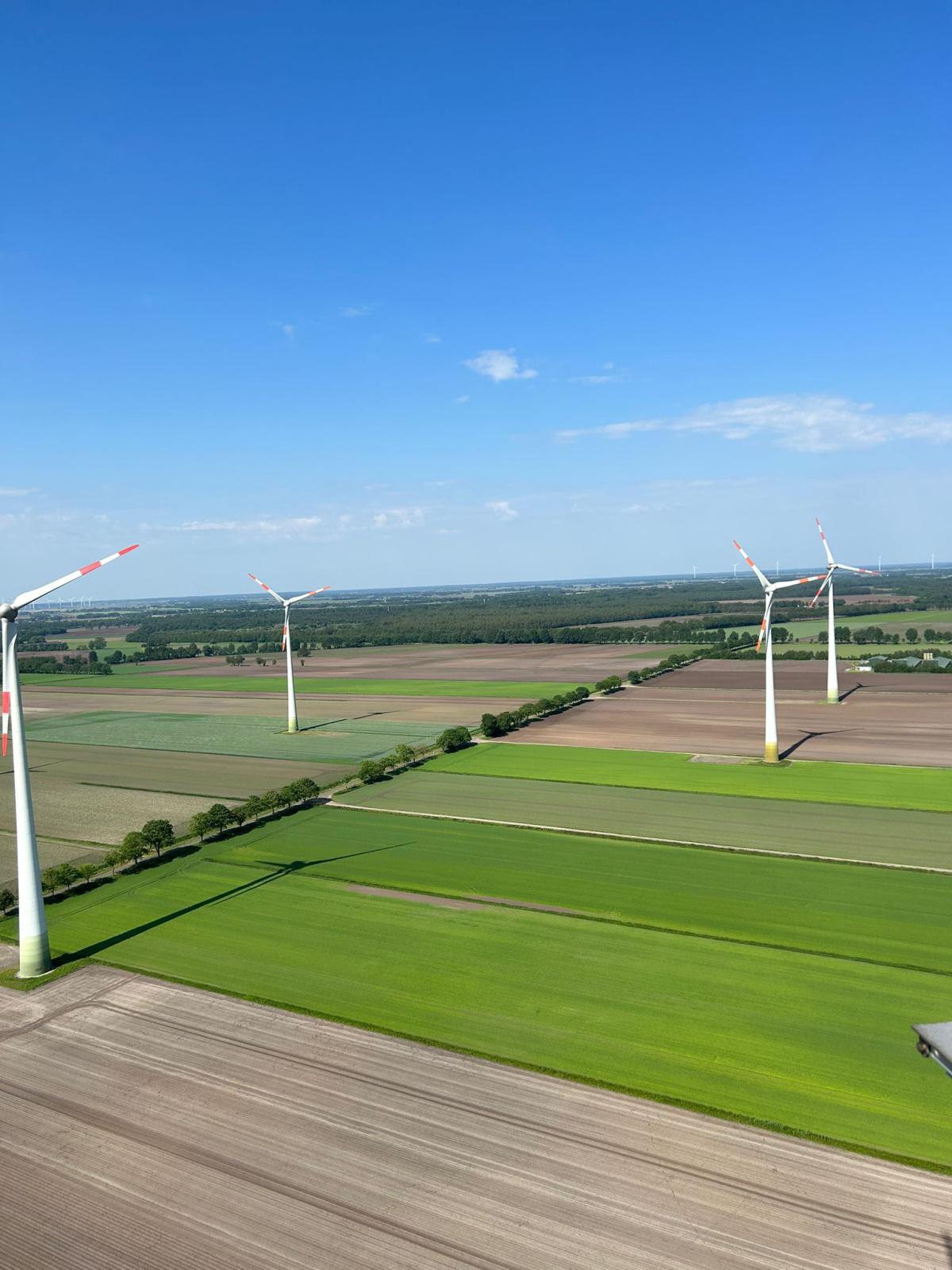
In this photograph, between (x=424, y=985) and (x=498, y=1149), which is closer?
(x=498, y=1149)

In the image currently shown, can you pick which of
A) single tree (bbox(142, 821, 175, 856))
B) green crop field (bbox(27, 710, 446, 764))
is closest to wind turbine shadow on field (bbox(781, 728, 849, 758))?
green crop field (bbox(27, 710, 446, 764))

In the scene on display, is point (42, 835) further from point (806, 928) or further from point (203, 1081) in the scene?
point (806, 928)

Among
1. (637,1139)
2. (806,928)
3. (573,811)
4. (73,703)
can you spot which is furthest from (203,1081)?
(73,703)

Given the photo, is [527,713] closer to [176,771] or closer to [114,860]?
[176,771]

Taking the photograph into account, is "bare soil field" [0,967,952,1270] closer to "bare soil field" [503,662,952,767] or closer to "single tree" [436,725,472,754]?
"single tree" [436,725,472,754]

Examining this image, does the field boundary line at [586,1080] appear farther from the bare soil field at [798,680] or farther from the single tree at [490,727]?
the bare soil field at [798,680]

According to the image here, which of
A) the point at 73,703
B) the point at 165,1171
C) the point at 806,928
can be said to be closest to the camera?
the point at 165,1171

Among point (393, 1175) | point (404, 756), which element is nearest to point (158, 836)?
point (404, 756)
